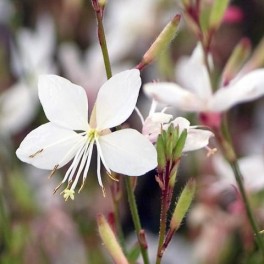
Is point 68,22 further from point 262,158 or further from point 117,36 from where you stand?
point 262,158

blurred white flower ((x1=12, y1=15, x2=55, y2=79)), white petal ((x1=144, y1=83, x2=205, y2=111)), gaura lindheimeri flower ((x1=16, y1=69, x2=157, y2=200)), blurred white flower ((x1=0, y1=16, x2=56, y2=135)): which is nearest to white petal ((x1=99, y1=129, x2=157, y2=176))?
gaura lindheimeri flower ((x1=16, y1=69, x2=157, y2=200))

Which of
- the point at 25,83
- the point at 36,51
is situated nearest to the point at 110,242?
the point at 25,83

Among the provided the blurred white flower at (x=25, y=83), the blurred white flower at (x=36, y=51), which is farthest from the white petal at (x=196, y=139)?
the blurred white flower at (x=36, y=51)

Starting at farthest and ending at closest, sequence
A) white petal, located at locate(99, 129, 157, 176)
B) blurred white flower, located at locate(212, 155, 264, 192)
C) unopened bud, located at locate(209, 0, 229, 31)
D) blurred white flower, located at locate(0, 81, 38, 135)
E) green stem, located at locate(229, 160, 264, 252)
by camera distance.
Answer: blurred white flower, located at locate(0, 81, 38, 135)
blurred white flower, located at locate(212, 155, 264, 192)
unopened bud, located at locate(209, 0, 229, 31)
green stem, located at locate(229, 160, 264, 252)
white petal, located at locate(99, 129, 157, 176)

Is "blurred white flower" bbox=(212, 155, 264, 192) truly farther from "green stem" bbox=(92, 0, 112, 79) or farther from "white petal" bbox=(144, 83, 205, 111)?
"green stem" bbox=(92, 0, 112, 79)

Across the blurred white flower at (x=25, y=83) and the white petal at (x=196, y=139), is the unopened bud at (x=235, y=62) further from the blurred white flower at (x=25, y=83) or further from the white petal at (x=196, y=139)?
the blurred white flower at (x=25, y=83)

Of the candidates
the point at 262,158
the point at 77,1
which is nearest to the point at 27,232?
the point at 262,158
